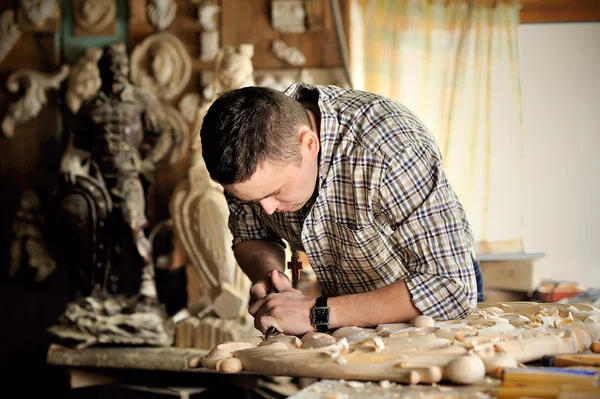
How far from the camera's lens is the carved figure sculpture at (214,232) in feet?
12.6

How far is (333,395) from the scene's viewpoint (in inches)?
49.9

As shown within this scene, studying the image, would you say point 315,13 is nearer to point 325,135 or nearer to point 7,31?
point 7,31

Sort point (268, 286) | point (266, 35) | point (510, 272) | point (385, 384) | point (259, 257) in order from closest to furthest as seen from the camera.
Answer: point (385, 384) → point (268, 286) → point (259, 257) → point (510, 272) → point (266, 35)

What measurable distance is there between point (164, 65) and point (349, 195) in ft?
10.8

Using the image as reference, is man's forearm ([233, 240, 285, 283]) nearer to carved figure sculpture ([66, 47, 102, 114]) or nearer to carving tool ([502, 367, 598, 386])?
carving tool ([502, 367, 598, 386])

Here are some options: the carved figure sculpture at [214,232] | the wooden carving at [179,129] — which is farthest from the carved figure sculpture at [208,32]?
the carved figure sculpture at [214,232]

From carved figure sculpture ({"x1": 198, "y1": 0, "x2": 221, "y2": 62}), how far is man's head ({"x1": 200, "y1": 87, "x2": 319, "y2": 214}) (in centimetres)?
318

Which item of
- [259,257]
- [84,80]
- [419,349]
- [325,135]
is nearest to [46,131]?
[84,80]

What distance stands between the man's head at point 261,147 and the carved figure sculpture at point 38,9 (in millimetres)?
3741

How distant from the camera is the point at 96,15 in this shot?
5051mm

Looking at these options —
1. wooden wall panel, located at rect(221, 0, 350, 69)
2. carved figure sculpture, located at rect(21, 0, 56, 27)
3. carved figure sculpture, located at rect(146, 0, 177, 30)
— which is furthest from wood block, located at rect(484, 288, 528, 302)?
carved figure sculpture, located at rect(21, 0, 56, 27)

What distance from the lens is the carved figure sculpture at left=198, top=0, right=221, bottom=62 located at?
4.89m

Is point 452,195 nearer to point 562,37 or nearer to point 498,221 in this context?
point 498,221

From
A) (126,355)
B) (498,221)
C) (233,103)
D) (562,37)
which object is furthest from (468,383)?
(562,37)
